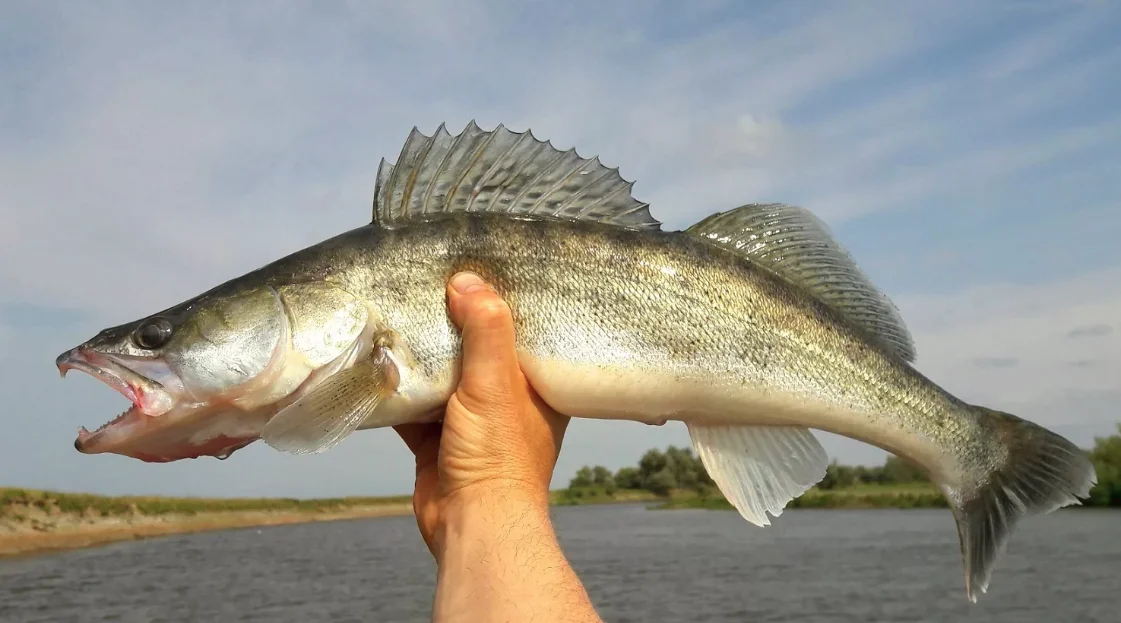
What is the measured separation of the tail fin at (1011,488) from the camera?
415 cm

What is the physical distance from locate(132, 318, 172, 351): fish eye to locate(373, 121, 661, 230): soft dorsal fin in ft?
4.13

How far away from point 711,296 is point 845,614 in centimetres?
2437

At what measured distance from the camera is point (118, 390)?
3.84 metres

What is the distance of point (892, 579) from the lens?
104ft

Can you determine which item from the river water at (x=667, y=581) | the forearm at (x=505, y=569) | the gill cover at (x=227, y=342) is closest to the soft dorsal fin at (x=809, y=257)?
the forearm at (x=505, y=569)

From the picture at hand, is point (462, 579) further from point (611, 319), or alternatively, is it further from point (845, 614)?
point (845, 614)

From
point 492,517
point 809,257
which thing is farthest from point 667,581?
point 492,517

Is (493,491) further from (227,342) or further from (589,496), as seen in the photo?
(589,496)

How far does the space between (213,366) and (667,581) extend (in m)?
31.8

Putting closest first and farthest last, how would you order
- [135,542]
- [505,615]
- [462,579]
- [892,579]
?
[505,615], [462,579], [892,579], [135,542]

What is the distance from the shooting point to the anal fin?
4.27 metres

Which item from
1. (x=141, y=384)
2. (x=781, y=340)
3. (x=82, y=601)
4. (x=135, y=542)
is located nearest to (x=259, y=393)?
(x=141, y=384)

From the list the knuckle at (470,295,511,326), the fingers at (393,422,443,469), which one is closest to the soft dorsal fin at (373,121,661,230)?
the knuckle at (470,295,511,326)

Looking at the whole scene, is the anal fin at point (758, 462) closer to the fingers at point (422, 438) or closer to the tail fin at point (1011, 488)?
the tail fin at point (1011, 488)
